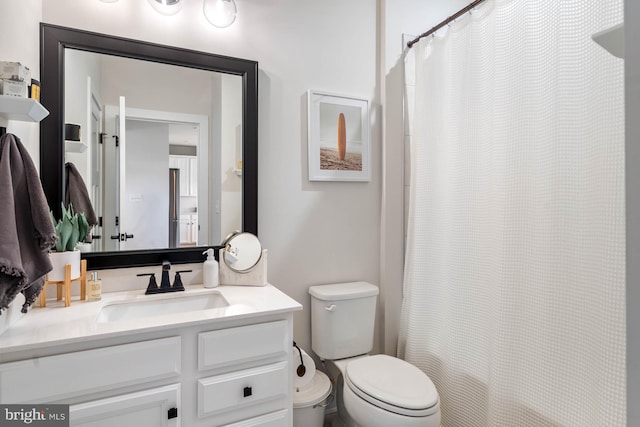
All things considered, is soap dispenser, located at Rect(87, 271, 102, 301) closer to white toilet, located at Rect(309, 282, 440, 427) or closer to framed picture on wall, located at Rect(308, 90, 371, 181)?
white toilet, located at Rect(309, 282, 440, 427)

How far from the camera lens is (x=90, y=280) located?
1.41m

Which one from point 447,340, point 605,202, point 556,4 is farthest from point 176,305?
point 556,4

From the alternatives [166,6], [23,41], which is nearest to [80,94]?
[23,41]

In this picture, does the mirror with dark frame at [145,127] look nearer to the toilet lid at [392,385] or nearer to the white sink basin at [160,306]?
the white sink basin at [160,306]

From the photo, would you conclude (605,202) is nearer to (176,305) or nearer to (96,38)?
(176,305)

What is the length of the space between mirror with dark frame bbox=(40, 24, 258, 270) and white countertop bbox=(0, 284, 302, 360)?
0.65 feet

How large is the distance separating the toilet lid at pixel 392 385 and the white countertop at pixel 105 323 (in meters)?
0.46

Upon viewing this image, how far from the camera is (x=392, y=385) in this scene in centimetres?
144

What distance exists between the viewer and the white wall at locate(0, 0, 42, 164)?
3.69ft

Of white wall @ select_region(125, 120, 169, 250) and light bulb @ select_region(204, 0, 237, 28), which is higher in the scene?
light bulb @ select_region(204, 0, 237, 28)

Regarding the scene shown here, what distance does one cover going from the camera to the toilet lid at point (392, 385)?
134 centimetres
